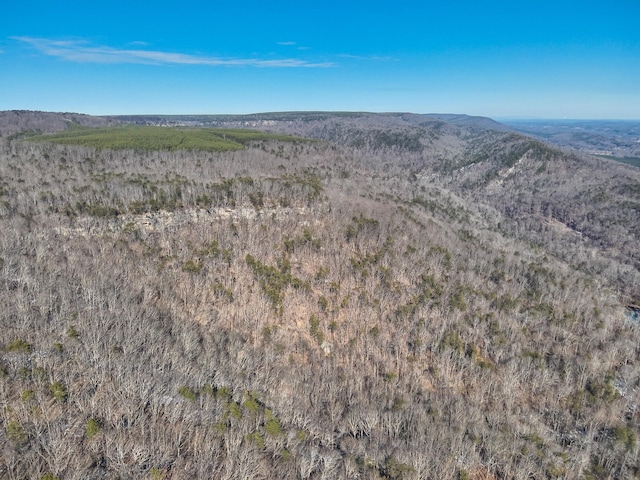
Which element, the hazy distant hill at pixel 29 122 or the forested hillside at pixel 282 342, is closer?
the forested hillside at pixel 282 342

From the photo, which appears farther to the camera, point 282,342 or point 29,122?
point 29,122

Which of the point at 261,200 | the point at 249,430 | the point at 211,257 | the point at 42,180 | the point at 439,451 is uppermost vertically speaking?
the point at 42,180

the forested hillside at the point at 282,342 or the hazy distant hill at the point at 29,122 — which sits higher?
the hazy distant hill at the point at 29,122

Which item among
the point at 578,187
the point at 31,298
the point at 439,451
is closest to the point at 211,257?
the point at 31,298

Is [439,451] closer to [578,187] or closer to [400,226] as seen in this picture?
[400,226]

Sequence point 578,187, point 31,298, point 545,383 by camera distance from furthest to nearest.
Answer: point 578,187
point 545,383
point 31,298

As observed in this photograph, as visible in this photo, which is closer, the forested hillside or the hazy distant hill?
the forested hillside

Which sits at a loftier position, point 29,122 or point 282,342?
point 29,122

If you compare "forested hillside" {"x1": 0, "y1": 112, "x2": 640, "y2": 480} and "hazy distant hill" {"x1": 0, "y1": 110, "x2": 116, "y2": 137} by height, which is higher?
"hazy distant hill" {"x1": 0, "y1": 110, "x2": 116, "y2": 137}
